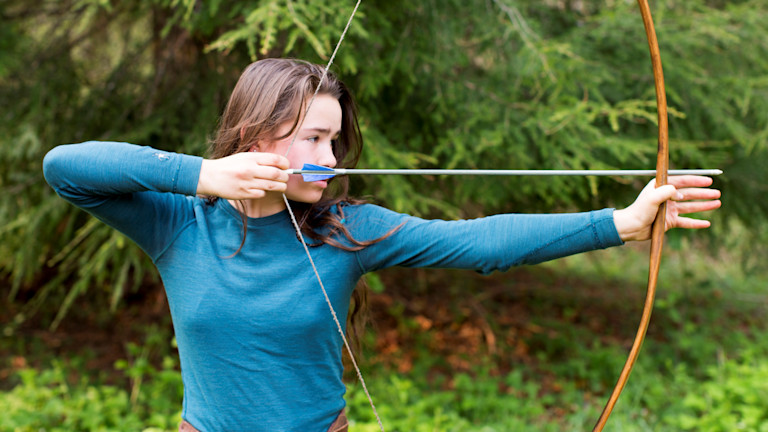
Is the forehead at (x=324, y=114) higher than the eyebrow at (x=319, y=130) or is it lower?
higher

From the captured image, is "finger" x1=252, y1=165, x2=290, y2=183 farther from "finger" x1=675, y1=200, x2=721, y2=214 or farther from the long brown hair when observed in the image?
"finger" x1=675, y1=200, x2=721, y2=214

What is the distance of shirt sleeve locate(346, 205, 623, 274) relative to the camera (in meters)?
1.13

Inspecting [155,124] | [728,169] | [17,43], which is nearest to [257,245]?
[155,124]

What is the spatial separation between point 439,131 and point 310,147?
1.78 metres

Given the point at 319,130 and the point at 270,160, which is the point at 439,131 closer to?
the point at 319,130

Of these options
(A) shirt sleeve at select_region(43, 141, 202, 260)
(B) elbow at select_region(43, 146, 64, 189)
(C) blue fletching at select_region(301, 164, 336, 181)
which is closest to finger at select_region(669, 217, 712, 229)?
(C) blue fletching at select_region(301, 164, 336, 181)

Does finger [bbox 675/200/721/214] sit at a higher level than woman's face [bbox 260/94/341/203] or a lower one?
lower

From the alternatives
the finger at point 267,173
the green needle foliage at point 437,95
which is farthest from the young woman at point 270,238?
the green needle foliage at point 437,95

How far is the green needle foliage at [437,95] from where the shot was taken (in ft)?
8.84

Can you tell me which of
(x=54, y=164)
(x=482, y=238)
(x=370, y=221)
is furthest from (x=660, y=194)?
(x=54, y=164)

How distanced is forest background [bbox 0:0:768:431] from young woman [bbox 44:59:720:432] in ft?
3.25

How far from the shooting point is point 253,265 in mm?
1260

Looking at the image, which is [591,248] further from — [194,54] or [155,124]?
[194,54]

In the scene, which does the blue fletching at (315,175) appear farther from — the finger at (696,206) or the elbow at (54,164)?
the finger at (696,206)
